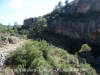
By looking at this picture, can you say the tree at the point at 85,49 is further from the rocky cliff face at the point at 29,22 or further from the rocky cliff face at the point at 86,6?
the rocky cliff face at the point at 29,22

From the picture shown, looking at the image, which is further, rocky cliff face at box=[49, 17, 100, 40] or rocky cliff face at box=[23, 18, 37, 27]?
A: rocky cliff face at box=[23, 18, 37, 27]

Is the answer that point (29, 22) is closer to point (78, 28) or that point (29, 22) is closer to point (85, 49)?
point (78, 28)

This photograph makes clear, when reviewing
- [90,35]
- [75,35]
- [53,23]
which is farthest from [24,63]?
[53,23]

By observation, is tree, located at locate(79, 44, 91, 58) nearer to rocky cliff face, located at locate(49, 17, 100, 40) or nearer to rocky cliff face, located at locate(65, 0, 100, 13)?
rocky cliff face, located at locate(49, 17, 100, 40)

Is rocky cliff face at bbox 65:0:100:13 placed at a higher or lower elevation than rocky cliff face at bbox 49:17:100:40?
higher

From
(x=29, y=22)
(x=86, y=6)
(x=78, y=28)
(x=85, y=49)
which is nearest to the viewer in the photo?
(x=85, y=49)

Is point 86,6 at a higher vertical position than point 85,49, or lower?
higher

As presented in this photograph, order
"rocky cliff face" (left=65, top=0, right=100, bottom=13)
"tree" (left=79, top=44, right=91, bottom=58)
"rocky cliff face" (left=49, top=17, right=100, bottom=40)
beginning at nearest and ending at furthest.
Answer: "tree" (left=79, top=44, right=91, bottom=58) → "rocky cliff face" (left=49, top=17, right=100, bottom=40) → "rocky cliff face" (left=65, top=0, right=100, bottom=13)

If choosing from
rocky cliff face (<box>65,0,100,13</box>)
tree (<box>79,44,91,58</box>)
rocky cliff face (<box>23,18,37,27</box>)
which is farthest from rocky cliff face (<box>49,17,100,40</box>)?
rocky cliff face (<box>23,18,37,27</box>)

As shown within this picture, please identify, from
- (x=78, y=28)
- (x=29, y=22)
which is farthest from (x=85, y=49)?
(x=29, y=22)

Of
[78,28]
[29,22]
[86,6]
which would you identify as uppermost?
[86,6]

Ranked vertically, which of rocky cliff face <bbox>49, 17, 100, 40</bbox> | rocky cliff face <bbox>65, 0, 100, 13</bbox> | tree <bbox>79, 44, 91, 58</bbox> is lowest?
tree <bbox>79, 44, 91, 58</bbox>

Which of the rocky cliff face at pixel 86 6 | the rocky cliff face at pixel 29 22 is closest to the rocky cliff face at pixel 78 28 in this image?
the rocky cliff face at pixel 86 6

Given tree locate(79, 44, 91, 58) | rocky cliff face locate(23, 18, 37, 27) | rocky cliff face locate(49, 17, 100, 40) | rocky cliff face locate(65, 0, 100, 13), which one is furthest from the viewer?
rocky cliff face locate(23, 18, 37, 27)
